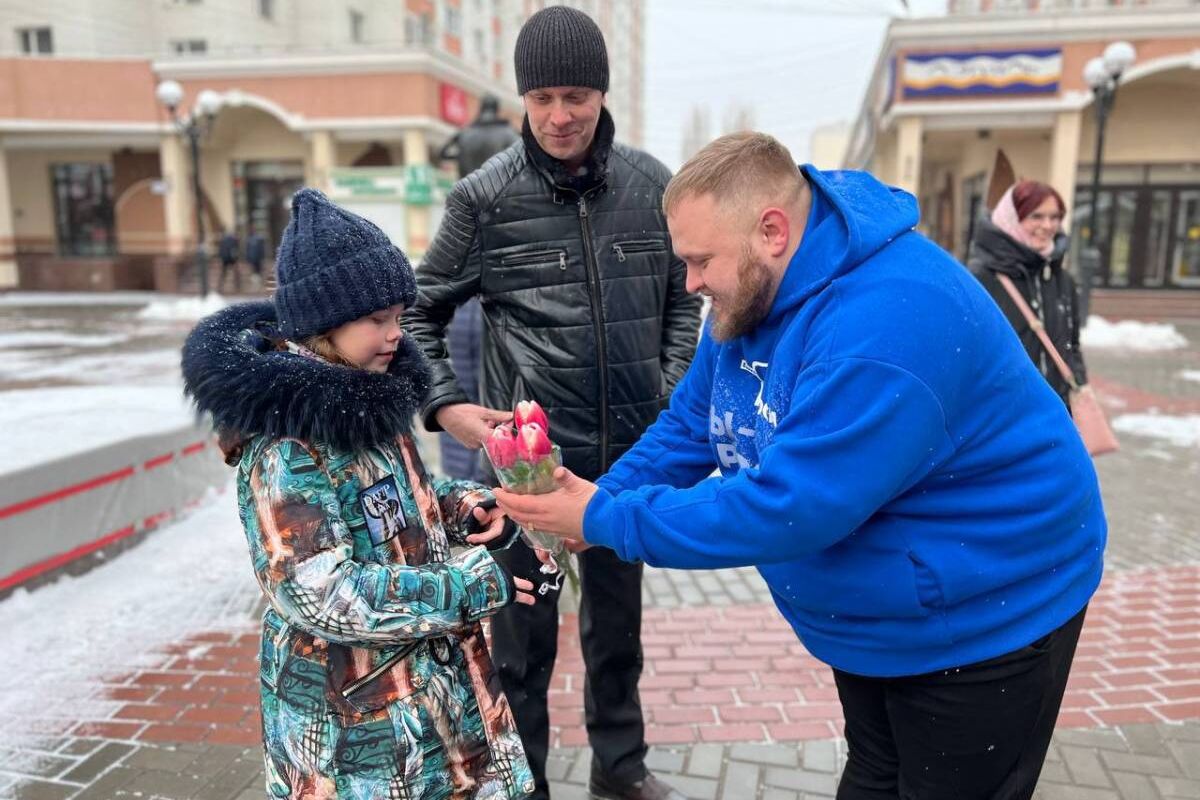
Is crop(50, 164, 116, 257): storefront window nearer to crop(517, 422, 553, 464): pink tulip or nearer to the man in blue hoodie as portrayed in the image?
crop(517, 422, 553, 464): pink tulip

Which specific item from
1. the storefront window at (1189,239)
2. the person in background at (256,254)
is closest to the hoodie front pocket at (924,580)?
the storefront window at (1189,239)

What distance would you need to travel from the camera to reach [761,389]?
5.75ft

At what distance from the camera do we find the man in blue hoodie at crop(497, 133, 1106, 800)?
149 centimetres

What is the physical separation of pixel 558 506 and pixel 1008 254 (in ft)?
10.9

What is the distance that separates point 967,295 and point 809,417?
1.27ft

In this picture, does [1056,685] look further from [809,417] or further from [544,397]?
[544,397]

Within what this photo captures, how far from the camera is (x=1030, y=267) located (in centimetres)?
424

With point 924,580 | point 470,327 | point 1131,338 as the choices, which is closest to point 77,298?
point 470,327

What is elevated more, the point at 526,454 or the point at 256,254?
the point at 526,454

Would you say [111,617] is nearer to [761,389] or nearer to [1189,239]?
[761,389]

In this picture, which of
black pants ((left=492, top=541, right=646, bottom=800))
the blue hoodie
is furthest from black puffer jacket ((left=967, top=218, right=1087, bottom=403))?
the blue hoodie

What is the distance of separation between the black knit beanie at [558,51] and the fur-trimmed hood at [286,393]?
3.42 feet

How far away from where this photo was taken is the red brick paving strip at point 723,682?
330 centimetres

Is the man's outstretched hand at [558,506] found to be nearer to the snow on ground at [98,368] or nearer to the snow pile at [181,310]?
the snow on ground at [98,368]
